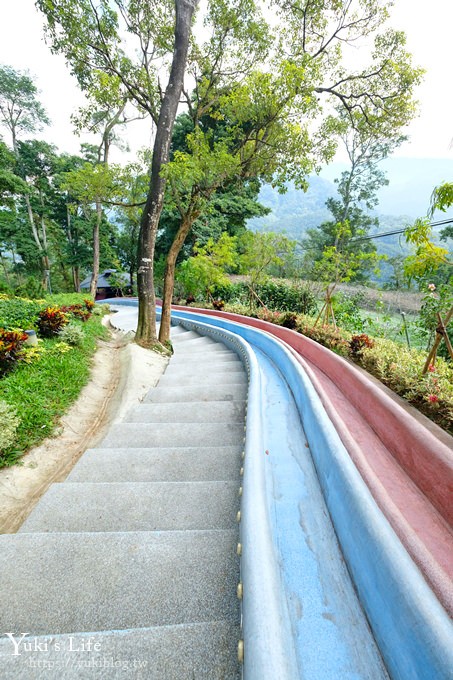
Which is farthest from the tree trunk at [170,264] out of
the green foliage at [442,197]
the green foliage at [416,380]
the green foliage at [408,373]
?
the green foliage at [442,197]

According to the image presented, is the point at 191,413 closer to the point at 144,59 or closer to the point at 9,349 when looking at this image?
the point at 9,349

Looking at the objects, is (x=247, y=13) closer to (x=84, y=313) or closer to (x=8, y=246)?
(x=84, y=313)

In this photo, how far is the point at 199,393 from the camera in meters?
3.59

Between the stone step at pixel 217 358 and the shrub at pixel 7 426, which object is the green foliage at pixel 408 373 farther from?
the shrub at pixel 7 426

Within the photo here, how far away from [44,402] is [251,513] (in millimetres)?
3154

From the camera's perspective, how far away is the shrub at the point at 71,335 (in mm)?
5281

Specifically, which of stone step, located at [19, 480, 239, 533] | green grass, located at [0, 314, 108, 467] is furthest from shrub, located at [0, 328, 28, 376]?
stone step, located at [19, 480, 239, 533]

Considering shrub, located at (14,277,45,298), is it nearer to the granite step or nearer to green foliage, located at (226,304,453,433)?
the granite step

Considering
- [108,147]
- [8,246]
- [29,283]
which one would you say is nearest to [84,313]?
[29,283]

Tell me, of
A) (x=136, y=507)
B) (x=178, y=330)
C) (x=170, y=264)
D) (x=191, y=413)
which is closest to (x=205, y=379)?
(x=191, y=413)

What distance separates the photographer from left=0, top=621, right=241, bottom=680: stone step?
0.78m

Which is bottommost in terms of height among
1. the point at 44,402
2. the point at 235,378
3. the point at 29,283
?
the point at 44,402

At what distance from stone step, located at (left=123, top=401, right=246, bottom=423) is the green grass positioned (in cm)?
94

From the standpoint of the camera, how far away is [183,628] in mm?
868
